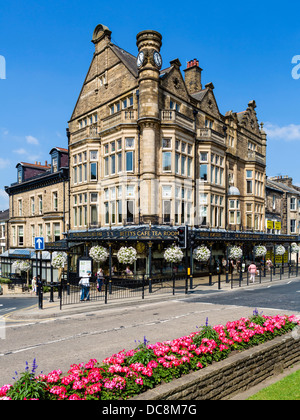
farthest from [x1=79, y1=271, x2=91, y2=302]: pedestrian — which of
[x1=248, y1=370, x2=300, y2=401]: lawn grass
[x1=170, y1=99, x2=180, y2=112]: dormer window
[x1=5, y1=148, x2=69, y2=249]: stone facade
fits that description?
[x1=5, y1=148, x2=69, y2=249]: stone facade

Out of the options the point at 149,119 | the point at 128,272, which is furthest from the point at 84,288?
A: the point at 149,119

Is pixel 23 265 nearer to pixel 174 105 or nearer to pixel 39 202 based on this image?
pixel 39 202

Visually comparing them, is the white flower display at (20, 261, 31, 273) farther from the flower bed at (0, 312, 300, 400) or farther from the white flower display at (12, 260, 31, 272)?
the flower bed at (0, 312, 300, 400)

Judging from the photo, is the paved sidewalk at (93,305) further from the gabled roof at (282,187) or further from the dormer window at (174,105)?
the gabled roof at (282,187)

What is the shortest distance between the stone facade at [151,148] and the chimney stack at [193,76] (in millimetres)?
109

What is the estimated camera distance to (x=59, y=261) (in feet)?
84.1

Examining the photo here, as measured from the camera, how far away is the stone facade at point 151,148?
26875 millimetres

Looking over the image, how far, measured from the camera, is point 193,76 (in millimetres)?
36875

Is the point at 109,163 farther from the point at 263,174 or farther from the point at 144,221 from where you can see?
the point at 263,174

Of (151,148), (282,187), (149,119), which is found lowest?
(282,187)

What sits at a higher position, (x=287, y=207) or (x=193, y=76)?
(x=193, y=76)

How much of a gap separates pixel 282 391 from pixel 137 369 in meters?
2.87
